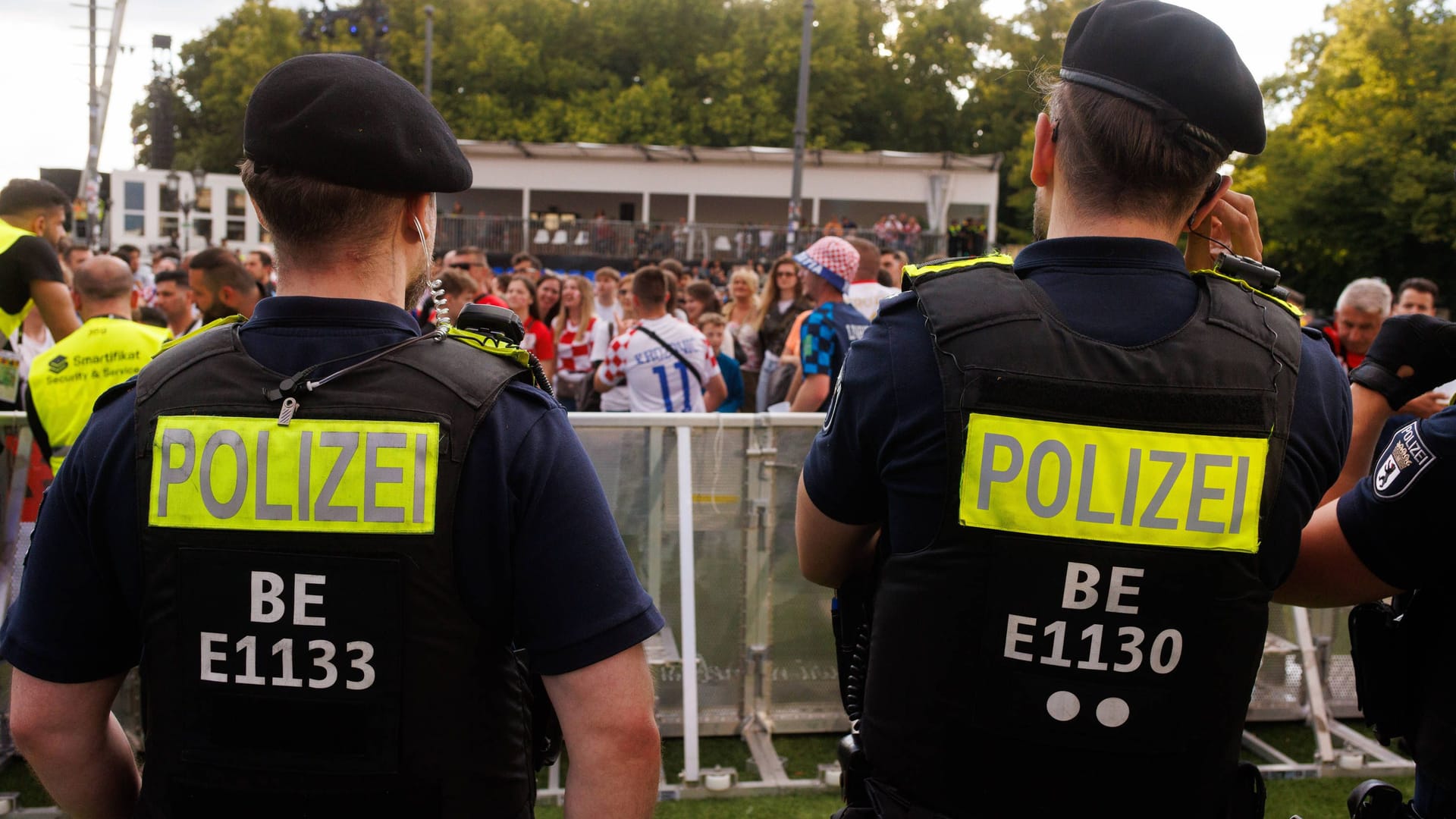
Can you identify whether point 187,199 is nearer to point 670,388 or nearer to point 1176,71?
point 670,388

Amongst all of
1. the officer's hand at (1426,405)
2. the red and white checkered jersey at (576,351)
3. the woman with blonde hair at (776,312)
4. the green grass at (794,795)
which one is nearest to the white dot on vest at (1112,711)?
the green grass at (794,795)

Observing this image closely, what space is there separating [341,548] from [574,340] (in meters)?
7.58

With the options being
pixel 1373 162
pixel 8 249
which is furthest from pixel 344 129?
pixel 1373 162

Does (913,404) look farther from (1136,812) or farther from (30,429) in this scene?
(30,429)

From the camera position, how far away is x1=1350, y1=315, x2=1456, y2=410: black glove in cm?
225

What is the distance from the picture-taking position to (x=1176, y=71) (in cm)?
185

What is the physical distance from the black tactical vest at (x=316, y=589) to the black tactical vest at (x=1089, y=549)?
741 mm

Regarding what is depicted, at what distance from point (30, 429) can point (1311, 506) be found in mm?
4720

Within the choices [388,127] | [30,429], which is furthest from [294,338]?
[30,429]

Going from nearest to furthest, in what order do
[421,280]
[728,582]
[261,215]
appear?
[261,215]
[421,280]
[728,582]

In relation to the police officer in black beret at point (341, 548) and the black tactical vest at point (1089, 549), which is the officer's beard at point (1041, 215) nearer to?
the black tactical vest at point (1089, 549)

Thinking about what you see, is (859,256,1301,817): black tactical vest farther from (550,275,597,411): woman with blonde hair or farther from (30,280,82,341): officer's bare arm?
(550,275,597,411): woman with blonde hair

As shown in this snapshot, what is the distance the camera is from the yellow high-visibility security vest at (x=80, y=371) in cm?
462

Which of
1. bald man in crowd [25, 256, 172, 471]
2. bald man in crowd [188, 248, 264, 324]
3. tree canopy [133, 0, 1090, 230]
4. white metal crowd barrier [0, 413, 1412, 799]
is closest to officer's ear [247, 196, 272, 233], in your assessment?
white metal crowd barrier [0, 413, 1412, 799]
